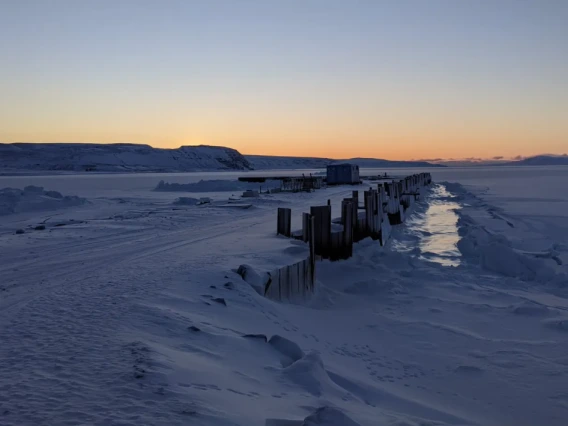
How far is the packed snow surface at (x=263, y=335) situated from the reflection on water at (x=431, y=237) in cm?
80

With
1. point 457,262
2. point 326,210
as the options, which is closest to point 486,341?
point 326,210

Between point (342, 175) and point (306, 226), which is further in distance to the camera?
point (342, 175)

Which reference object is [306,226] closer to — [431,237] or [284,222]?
[284,222]

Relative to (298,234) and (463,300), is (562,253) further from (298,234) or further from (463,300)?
(298,234)

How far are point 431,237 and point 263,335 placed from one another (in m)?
13.8

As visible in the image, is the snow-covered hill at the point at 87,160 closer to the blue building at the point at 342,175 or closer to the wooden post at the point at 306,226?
the blue building at the point at 342,175

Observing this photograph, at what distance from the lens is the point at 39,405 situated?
350cm

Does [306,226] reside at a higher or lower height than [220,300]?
higher

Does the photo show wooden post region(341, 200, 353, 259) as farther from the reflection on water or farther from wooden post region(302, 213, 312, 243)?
the reflection on water

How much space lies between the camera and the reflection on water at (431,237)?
14.7 metres

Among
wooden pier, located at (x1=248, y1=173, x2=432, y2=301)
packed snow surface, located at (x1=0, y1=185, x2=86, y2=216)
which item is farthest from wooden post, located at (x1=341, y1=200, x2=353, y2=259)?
packed snow surface, located at (x1=0, y1=185, x2=86, y2=216)

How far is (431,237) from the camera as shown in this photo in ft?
61.2

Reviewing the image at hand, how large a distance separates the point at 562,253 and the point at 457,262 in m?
2.99

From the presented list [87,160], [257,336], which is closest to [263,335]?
[257,336]
